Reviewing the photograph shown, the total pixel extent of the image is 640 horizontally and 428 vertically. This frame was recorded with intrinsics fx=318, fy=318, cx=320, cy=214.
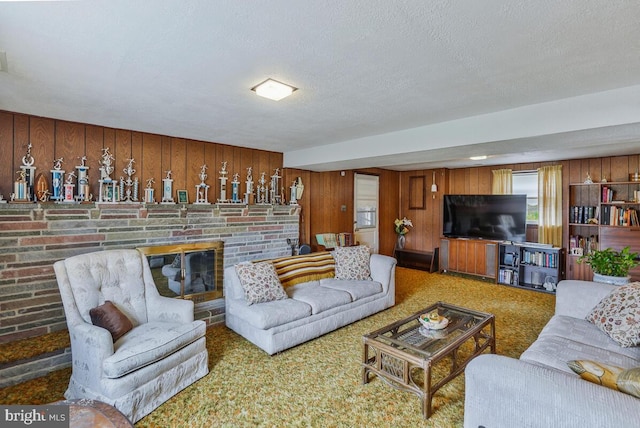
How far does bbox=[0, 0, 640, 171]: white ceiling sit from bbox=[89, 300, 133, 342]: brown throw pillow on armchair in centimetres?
163

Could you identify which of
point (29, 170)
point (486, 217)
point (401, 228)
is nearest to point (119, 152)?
point (29, 170)

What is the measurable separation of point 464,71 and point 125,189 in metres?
3.46

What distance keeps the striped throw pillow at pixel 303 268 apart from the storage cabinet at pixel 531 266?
3304 millimetres

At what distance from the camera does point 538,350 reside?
7.05 ft

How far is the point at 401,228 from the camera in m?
7.14

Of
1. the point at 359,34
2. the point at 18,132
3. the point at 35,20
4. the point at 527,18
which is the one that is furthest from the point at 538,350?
the point at 18,132

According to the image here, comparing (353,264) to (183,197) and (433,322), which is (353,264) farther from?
(183,197)

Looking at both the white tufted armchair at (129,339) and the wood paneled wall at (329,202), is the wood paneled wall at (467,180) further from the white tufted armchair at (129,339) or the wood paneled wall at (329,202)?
the white tufted armchair at (129,339)

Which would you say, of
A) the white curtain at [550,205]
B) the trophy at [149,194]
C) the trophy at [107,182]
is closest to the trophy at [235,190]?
the trophy at [149,194]

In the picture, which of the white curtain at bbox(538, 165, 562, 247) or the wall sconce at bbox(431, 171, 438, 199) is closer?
the white curtain at bbox(538, 165, 562, 247)

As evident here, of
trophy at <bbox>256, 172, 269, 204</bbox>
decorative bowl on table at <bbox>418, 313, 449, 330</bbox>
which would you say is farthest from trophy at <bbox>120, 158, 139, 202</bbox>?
decorative bowl on table at <bbox>418, 313, 449, 330</bbox>

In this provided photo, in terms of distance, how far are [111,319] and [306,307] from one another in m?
1.67

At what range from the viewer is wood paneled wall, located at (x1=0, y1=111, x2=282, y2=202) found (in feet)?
9.43

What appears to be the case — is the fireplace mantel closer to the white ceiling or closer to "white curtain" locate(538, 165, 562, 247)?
the white ceiling
